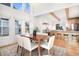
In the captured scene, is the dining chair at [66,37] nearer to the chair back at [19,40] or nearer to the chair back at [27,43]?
the chair back at [27,43]

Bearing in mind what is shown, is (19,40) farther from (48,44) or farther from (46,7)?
(46,7)

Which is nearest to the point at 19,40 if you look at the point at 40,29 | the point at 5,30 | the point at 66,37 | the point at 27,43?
the point at 27,43

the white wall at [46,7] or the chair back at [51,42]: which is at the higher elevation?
the white wall at [46,7]

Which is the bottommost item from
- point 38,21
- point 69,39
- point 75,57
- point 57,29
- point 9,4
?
point 75,57

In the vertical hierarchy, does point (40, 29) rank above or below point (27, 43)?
above

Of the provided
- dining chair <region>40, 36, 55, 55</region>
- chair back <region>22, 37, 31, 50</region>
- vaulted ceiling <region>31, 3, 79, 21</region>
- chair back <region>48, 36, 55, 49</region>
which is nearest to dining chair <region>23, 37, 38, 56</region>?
chair back <region>22, 37, 31, 50</region>

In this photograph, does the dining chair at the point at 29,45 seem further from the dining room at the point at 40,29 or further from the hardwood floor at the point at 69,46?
the hardwood floor at the point at 69,46

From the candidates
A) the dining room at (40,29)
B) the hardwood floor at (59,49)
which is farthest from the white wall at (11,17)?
the hardwood floor at (59,49)

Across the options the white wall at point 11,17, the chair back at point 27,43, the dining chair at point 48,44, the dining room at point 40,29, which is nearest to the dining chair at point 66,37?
the dining room at point 40,29

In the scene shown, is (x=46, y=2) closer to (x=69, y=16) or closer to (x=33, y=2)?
A: (x=33, y=2)

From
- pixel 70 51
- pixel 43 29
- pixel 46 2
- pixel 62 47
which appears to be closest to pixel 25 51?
pixel 43 29

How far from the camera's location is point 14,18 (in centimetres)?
213

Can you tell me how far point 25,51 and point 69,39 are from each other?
2.61 feet

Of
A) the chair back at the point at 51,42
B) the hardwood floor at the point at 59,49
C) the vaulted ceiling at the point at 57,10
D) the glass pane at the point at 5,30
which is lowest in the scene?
the hardwood floor at the point at 59,49
